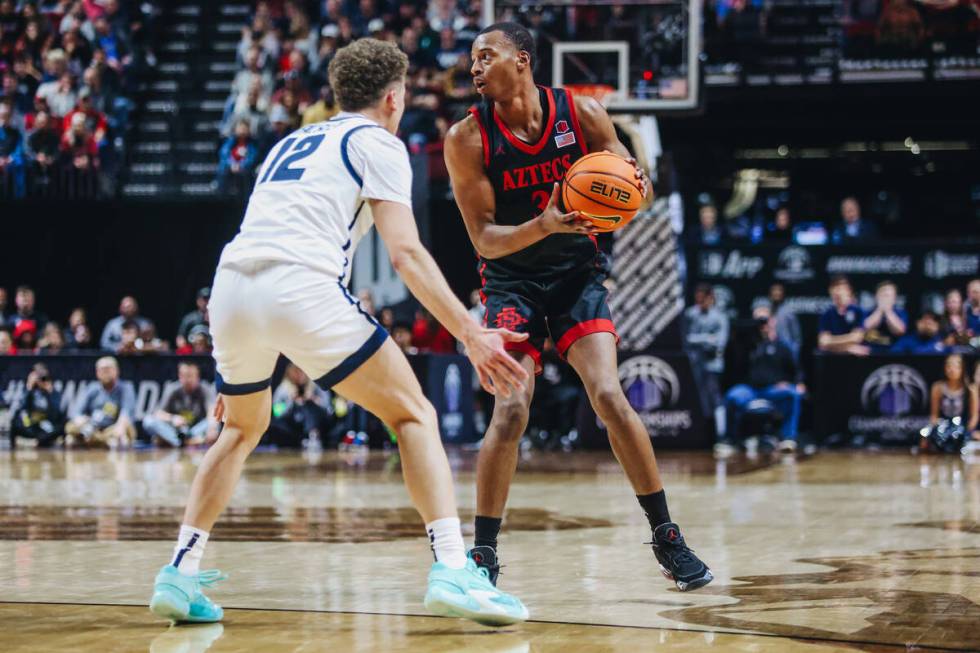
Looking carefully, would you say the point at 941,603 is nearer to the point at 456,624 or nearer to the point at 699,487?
the point at 456,624

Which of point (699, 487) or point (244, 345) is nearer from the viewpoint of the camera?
point (244, 345)

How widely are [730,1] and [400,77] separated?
16.2 m

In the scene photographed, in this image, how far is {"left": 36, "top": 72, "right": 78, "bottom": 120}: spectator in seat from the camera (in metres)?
20.3

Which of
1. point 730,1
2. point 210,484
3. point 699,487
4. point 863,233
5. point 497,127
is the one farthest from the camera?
point 730,1

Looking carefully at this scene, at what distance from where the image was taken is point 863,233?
17.7m

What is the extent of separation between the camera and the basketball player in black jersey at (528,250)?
527 centimetres

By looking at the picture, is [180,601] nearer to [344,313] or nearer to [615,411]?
[344,313]

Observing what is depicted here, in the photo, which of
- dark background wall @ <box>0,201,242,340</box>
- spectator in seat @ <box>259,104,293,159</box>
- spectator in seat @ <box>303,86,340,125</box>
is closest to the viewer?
spectator in seat @ <box>303,86,340,125</box>

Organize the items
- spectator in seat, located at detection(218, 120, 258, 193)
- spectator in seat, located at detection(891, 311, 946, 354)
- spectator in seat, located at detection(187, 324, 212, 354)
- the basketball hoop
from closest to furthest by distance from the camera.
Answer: the basketball hoop → spectator in seat, located at detection(891, 311, 946, 354) → spectator in seat, located at detection(187, 324, 212, 354) → spectator in seat, located at detection(218, 120, 258, 193)

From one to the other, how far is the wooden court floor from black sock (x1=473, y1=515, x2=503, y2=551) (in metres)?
0.23

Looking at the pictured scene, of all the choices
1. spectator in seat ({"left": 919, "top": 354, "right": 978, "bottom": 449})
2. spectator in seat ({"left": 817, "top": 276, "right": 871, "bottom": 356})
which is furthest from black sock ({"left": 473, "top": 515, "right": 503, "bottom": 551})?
spectator in seat ({"left": 817, "top": 276, "right": 871, "bottom": 356})

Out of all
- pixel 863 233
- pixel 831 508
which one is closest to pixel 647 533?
pixel 831 508

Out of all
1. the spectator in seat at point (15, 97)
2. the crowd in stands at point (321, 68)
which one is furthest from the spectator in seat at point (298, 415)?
the spectator in seat at point (15, 97)

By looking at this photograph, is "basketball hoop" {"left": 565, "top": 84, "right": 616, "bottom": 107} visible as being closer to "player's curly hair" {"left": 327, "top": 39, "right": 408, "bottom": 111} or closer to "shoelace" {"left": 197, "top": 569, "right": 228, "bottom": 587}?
"player's curly hair" {"left": 327, "top": 39, "right": 408, "bottom": 111}
